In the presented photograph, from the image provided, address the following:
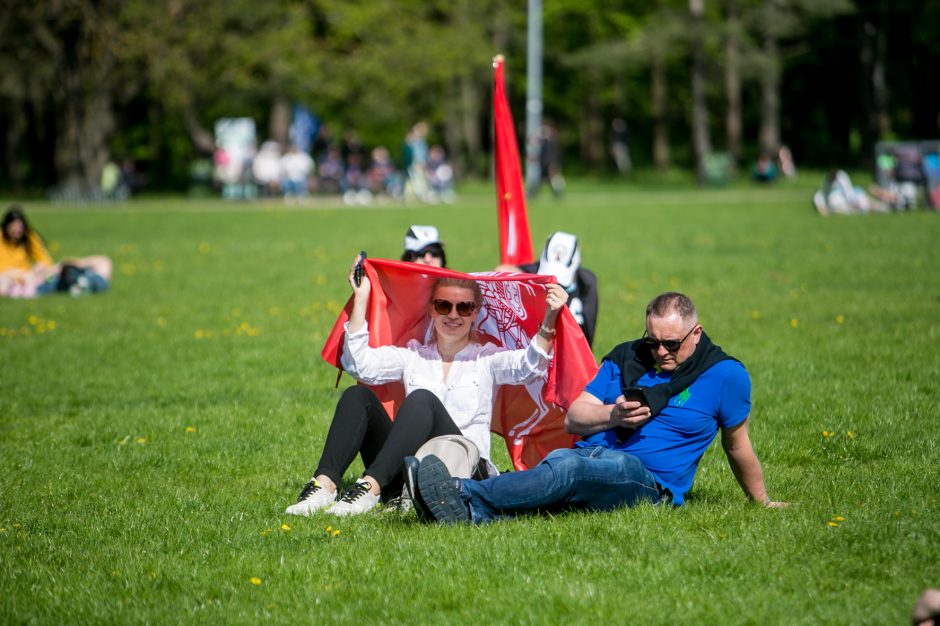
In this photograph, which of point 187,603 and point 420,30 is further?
point 420,30

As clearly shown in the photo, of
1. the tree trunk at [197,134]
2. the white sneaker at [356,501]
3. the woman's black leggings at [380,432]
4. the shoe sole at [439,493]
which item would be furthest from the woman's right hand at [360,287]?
the tree trunk at [197,134]

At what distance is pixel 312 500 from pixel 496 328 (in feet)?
4.88

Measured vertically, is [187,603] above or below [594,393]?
below

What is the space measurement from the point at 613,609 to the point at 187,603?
71.1 inches

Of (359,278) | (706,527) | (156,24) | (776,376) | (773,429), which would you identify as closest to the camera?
(706,527)

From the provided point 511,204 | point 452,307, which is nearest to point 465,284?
point 452,307

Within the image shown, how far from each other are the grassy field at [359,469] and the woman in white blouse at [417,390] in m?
0.30

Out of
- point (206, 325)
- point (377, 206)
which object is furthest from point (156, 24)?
point (206, 325)

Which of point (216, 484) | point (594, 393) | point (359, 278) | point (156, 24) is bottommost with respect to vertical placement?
point (216, 484)

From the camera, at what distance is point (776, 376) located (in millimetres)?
10352

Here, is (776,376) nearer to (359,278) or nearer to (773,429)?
(773,429)

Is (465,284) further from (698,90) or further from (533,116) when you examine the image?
(698,90)

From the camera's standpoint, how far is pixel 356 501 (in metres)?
6.49

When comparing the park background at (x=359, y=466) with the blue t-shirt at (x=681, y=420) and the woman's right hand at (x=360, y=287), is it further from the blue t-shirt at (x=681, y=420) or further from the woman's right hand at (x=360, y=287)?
the woman's right hand at (x=360, y=287)
